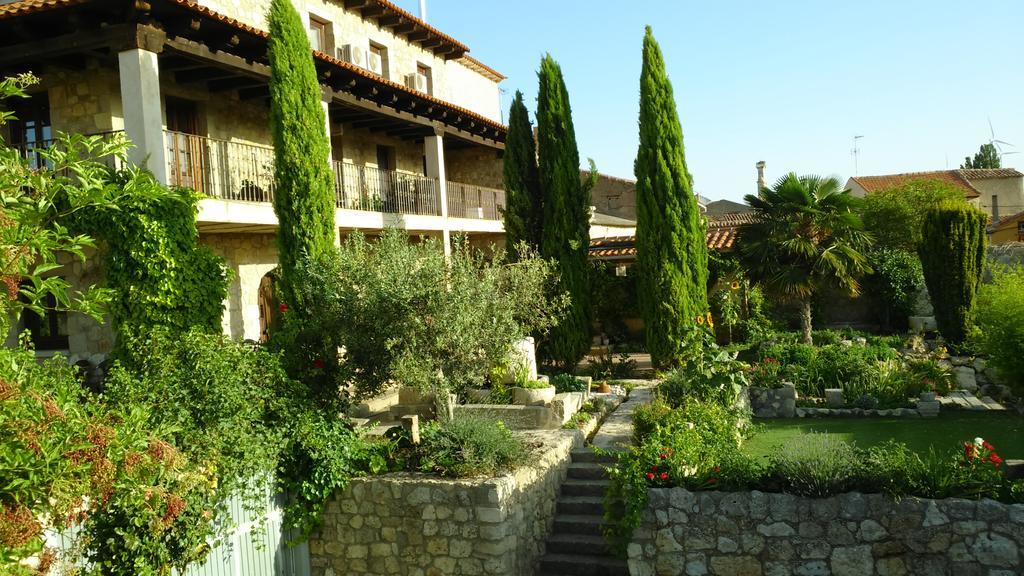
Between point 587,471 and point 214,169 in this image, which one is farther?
point 214,169

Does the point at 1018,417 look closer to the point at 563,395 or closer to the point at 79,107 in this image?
the point at 563,395

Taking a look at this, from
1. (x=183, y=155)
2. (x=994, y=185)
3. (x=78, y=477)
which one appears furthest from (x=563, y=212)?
(x=994, y=185)

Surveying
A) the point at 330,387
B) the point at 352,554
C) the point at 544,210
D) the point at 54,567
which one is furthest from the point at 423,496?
the point at 544,210

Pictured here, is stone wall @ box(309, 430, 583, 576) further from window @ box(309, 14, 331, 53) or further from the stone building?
window @ box(309, 14, 331, 53)

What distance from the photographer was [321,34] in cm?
1803

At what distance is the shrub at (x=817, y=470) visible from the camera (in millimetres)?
6840

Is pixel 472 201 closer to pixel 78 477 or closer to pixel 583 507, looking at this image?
pixel 583 507

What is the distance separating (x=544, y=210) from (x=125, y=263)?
8296mm

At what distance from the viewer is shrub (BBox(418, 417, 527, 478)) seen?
26.8 feet

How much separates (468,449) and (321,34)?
13.5 metres

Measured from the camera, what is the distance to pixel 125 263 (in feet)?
33.4

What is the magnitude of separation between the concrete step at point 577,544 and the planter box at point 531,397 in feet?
7.93

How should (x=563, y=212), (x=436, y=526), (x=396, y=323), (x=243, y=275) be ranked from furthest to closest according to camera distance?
(x=563, y=212) < (x=243, y=275) < (x=396, y=323) < (x=436, y=526)

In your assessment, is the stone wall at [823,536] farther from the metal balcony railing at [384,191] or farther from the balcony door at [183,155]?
the metal balcony railing at [384,191]
